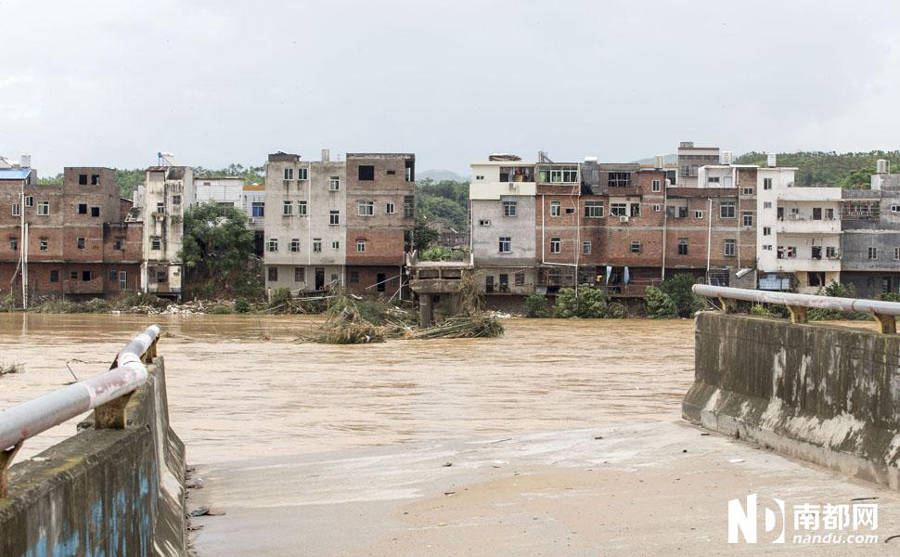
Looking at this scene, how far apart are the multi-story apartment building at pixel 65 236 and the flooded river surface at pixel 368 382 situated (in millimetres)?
16741

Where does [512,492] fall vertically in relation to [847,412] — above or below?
below

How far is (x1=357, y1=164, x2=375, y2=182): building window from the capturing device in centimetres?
6306

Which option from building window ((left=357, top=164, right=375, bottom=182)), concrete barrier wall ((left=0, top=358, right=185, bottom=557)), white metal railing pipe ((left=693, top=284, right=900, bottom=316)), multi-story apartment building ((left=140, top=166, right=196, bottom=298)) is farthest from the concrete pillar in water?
concrete barrier wall ((left=0, top=358, right=185, bottom=557))

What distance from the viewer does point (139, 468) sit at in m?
5.59

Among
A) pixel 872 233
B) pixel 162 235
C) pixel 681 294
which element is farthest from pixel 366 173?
pixel 872 233

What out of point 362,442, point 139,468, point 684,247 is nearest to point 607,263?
point 684,247

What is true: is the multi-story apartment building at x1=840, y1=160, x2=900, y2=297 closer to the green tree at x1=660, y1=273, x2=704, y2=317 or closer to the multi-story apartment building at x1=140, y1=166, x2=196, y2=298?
the green tree at x1=660, y1=273, x2=704, y2=317

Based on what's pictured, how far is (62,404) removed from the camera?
13.2 ft

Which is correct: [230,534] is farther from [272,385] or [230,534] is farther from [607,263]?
[607,263]

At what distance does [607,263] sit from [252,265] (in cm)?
1992

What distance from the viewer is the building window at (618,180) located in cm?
6275

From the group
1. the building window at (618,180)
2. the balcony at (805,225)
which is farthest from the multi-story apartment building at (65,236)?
the balcony at (805,225)

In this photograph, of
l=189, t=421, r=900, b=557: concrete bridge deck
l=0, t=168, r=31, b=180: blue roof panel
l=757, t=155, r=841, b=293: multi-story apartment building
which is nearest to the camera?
l=189, t=421, r=900, b=557: concrete bridge deck

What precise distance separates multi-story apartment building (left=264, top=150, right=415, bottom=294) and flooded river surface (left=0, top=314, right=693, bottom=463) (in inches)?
634
